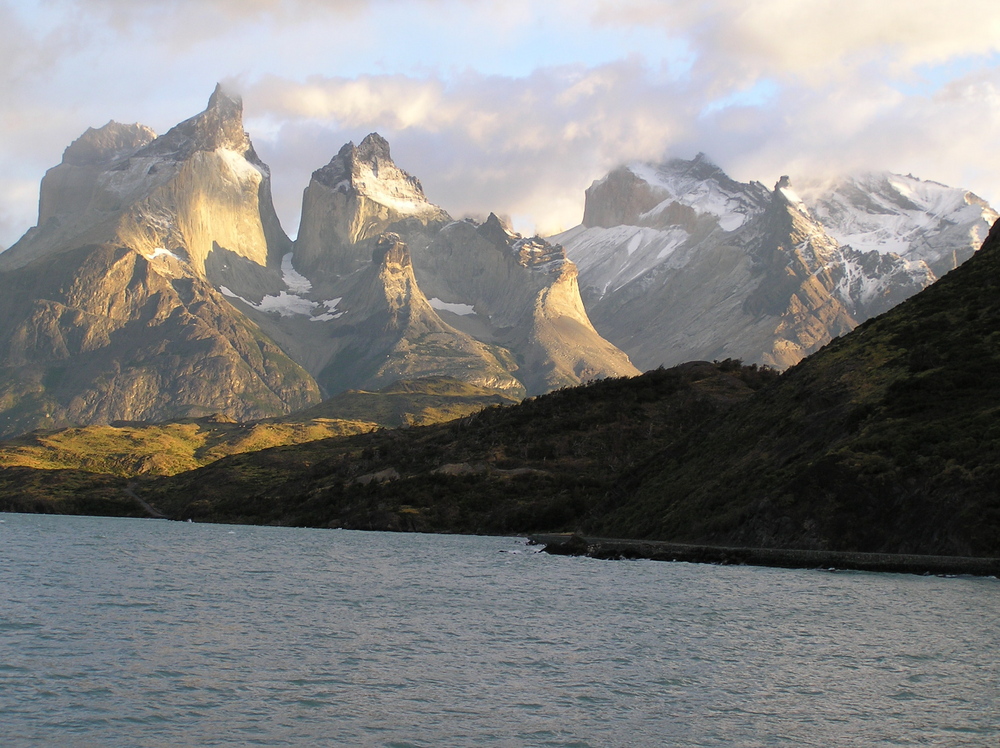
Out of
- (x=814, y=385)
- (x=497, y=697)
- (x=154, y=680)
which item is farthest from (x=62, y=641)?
(x=814, y=385)

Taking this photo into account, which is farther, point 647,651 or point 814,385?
point 814,385

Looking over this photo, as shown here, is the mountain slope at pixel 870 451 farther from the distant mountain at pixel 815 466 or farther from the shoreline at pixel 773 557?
the shoreline at pixel 773 557

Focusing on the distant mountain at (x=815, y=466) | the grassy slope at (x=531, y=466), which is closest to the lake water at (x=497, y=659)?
the distant mountain at (x=815, y=466)

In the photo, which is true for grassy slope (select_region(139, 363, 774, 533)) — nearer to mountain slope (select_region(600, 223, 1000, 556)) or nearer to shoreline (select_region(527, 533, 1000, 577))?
shoreline (select_region(527, 533, 1000, 577))

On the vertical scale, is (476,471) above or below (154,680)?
above

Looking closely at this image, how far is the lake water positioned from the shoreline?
2559 millimetres

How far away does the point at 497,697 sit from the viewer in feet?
129

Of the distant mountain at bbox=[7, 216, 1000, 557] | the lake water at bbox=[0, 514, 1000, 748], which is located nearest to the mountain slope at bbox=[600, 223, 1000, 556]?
the distant mountain at bbox=[7, 216, 1000, 557]

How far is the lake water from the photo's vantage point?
34.6 meters

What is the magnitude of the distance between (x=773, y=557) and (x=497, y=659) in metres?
48.3

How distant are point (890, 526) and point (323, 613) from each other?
4714 centimetres

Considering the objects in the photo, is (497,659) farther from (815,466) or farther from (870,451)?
(870,451)

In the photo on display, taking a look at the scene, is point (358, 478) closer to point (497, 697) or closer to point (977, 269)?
point (977, 269)

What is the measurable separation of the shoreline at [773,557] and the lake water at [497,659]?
2.56 meters
